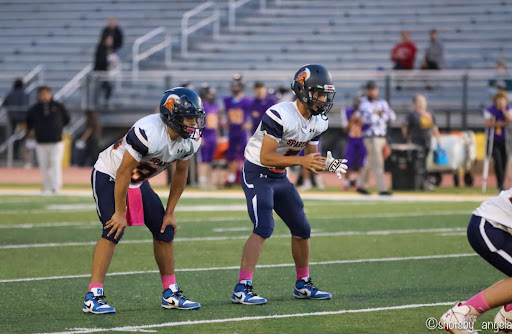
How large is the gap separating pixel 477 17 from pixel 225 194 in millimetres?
11022

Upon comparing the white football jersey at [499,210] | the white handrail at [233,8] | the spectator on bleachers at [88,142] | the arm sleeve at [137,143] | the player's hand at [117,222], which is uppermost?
the white handrail at [233,8]

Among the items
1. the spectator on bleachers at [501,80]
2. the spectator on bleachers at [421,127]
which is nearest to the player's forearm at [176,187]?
the spectator on bleachers at [421,127]

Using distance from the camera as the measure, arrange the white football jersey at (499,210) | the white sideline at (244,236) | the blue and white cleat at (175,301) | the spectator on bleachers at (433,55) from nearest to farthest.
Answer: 1. the white football jersey at (499,210)
2. the blue and white cleat at (175,301)
3. the white sideline at (244,236)
4. the spectator on bleachers at (433,55)

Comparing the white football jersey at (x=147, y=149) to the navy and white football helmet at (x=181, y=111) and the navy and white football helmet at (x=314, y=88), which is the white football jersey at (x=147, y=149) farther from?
the navy and white football helmet at (x=314, y=88)

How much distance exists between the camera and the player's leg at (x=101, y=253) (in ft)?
22.6

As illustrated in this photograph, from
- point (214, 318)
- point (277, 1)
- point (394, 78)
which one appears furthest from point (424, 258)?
point (277, 1)

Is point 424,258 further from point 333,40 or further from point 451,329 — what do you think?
point 333,40

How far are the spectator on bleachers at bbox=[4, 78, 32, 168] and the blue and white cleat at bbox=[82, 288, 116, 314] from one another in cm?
1875

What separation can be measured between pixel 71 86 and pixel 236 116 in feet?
27.2

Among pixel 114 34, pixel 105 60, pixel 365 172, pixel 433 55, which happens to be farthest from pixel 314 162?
pixel 114 34

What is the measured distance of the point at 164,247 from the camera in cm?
714

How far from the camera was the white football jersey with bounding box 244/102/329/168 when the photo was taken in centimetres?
727

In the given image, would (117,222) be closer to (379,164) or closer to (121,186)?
(121,186)

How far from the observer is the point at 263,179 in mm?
7512
